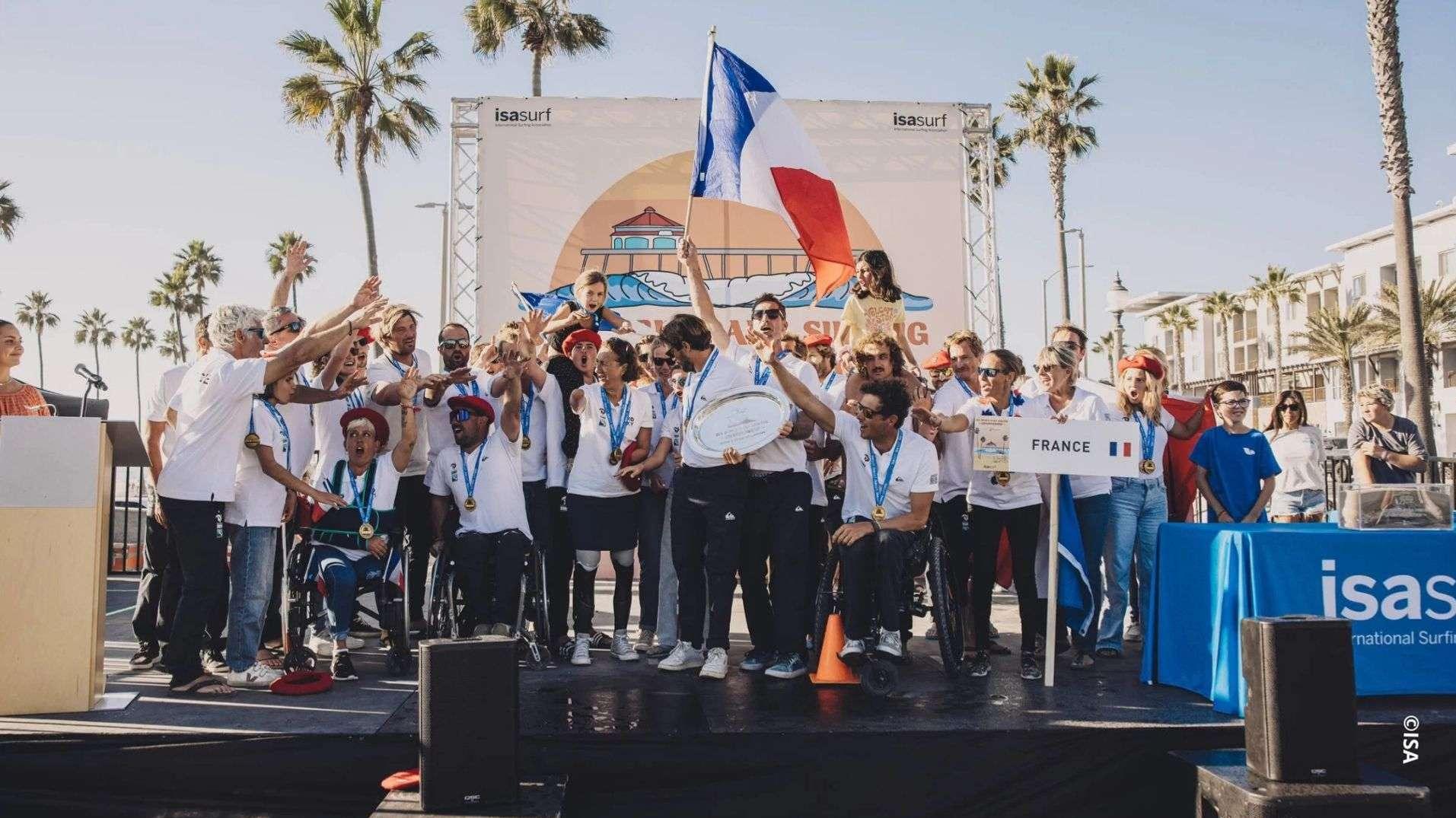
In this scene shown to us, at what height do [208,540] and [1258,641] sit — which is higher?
[208,540]

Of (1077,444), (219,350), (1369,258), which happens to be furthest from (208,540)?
(1369,258)

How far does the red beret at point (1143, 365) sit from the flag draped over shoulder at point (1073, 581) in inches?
36.4

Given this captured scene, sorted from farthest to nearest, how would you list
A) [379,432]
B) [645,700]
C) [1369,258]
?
[1369,258]
[379,432]
[645,700]

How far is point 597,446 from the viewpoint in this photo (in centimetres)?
569

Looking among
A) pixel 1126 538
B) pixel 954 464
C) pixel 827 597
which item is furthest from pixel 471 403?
pixel 1126 538

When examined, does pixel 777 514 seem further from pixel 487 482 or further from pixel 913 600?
pixel 487 482

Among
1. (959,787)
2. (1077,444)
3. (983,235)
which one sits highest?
(983,235)

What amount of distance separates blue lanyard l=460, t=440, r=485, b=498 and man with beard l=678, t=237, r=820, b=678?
138cm

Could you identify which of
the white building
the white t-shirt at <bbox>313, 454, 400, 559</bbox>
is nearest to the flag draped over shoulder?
the white t-shirt at <bbox>313, 454, 400, 559</bbox>

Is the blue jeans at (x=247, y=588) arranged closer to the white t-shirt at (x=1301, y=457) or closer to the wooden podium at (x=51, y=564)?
the wooden podium at (x=51, y=564)

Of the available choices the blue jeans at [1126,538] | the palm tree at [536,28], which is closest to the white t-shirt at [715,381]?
the blue jeans at [1126,538]

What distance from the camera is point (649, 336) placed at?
6.61 m

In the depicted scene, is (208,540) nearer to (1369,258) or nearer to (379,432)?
(379,432)

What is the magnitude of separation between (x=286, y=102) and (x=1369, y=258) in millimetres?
41470
